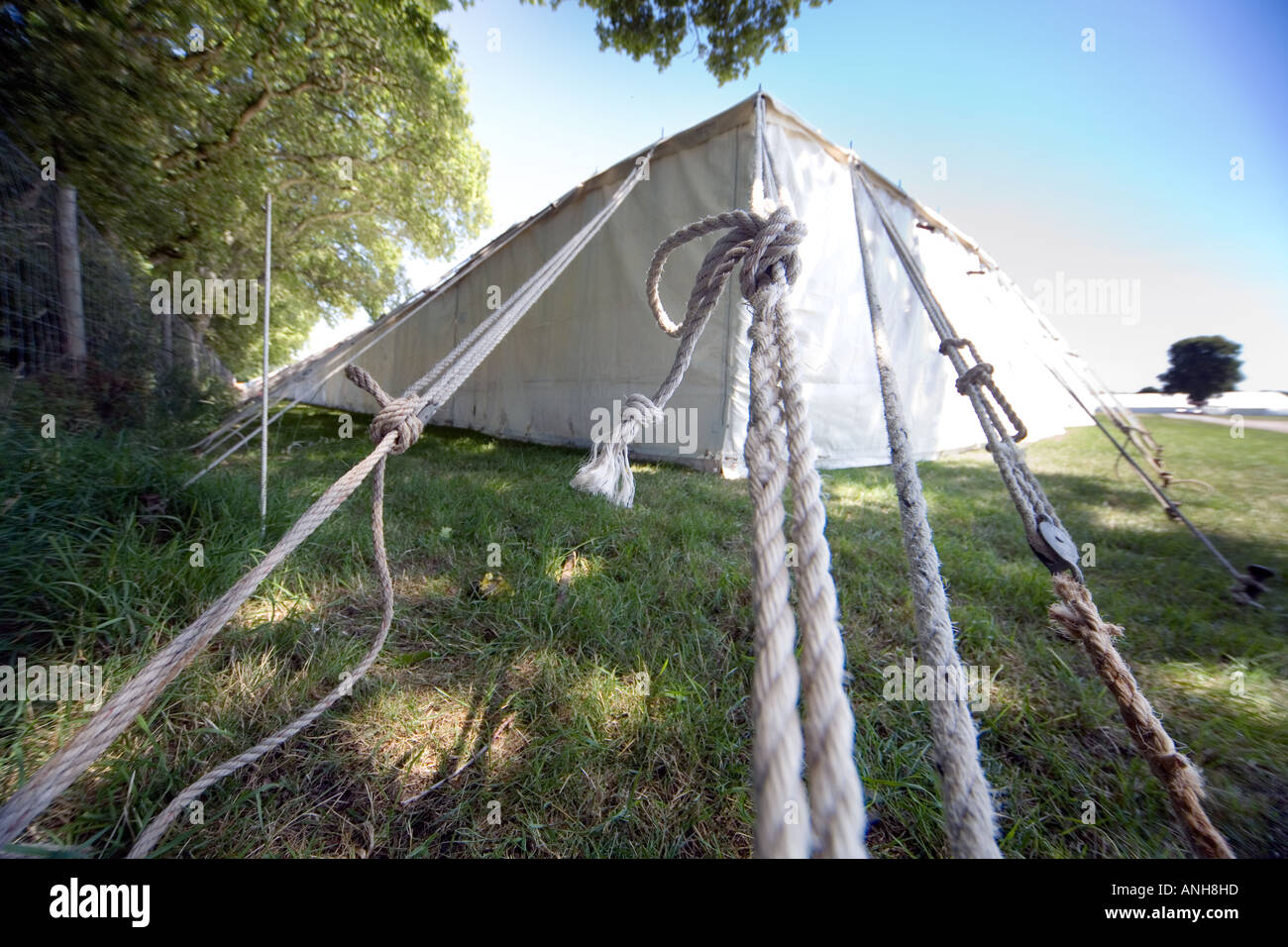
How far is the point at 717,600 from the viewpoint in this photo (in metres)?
1.74

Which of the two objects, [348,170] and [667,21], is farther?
[348,170]

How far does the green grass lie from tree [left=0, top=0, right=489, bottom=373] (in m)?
2.80

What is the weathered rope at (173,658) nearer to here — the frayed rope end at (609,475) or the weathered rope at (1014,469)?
the frayed rope end at (609,475)

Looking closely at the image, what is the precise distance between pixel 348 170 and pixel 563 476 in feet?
25.1

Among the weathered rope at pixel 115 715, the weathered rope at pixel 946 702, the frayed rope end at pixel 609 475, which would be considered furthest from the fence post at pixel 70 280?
the weathered rope at pixel 946 702

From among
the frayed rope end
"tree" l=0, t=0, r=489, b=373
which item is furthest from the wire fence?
the frayed rope end

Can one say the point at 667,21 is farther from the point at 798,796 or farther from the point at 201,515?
the point at 798,796

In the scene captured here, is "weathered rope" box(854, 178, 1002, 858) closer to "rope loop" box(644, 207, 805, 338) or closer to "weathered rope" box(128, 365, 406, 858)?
"rope loop" box(644, 207, 805, 338)

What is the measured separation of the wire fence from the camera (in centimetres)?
216

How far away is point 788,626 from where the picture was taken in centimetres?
47

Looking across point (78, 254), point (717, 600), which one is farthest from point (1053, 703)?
point (78, 254)

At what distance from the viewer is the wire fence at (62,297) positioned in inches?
85.1
